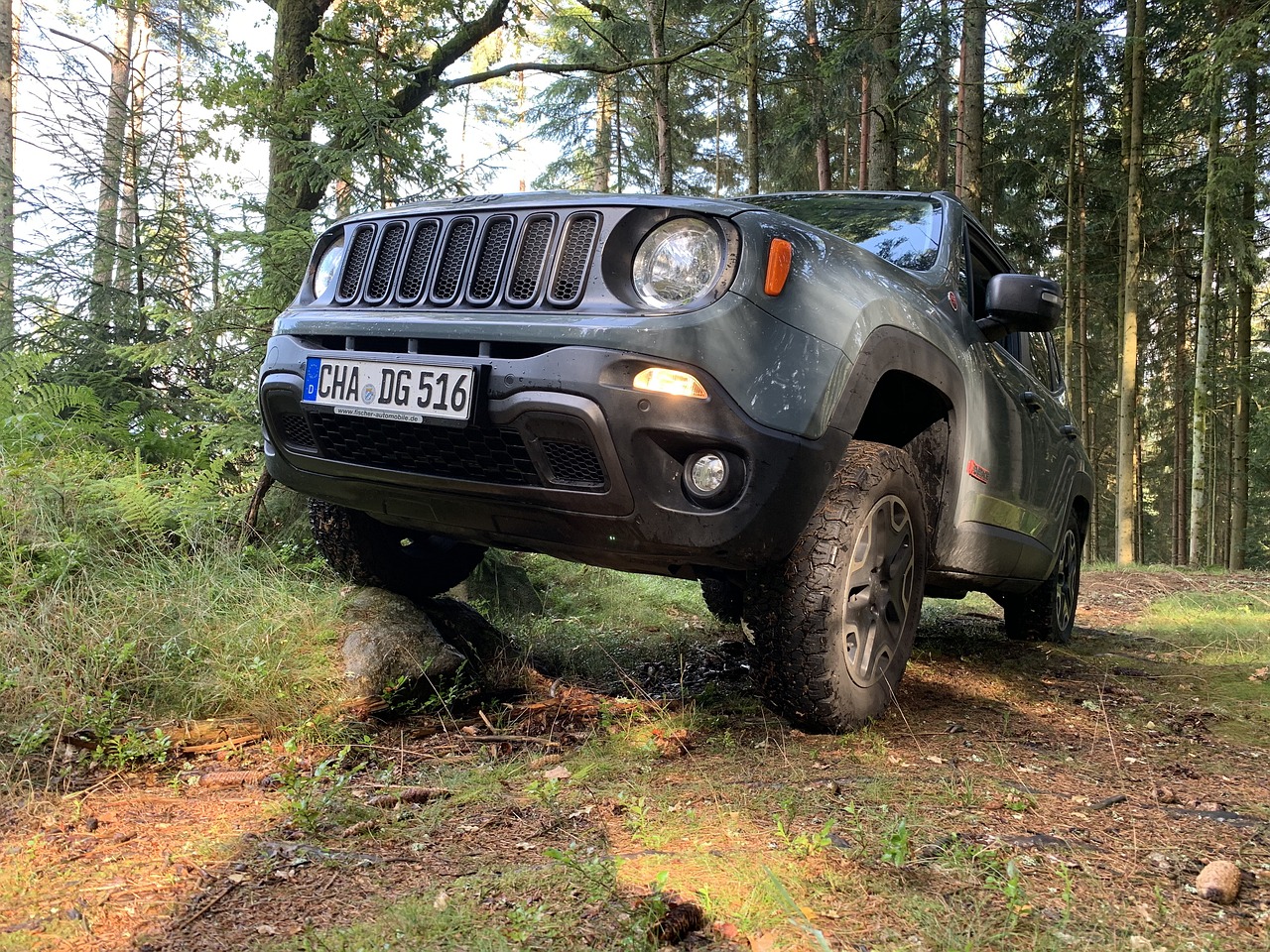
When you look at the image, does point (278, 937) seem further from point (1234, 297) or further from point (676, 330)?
point (1234, 297)

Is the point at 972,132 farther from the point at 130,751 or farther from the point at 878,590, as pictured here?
the point at 130,751

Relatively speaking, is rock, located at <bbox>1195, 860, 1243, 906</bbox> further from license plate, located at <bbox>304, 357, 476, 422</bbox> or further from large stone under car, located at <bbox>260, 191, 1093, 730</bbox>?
license plate, located at <bbox>304, 357, 476, 422</bbox>

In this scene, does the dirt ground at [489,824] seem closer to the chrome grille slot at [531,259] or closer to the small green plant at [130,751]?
the small green plant at [130,751]

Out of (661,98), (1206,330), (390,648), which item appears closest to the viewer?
(390,648)

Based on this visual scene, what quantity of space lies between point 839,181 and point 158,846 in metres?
19.4

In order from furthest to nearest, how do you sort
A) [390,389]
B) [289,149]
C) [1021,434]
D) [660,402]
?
[289,149] < [1021,434] < [390,389] < [660,402]

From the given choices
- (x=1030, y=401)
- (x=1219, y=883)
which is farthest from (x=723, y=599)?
(x=1219, y=883)

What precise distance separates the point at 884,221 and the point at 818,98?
1064cm

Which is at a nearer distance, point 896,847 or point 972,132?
point 896,847

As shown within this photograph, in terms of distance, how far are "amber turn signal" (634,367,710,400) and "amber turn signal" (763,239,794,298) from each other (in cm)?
33

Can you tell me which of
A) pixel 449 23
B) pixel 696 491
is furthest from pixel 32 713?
pixel 449 23

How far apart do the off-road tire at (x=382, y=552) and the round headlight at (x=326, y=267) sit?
74 cm

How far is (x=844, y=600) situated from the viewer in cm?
258

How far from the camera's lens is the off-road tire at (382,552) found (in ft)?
10.9
